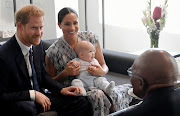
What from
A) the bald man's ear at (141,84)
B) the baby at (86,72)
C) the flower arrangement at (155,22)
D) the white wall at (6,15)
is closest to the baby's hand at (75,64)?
the baby at (86,72)

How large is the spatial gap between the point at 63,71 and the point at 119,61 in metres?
0.80

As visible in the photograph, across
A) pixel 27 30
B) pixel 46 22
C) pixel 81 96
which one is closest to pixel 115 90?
pixel 81 96

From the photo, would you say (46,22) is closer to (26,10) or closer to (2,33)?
(2,33)

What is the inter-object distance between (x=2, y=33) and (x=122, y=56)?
1.83m

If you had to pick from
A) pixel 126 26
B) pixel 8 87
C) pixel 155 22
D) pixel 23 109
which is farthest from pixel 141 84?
pixel 126 26

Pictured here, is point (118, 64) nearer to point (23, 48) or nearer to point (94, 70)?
point (94, 70)

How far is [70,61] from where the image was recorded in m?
2.64

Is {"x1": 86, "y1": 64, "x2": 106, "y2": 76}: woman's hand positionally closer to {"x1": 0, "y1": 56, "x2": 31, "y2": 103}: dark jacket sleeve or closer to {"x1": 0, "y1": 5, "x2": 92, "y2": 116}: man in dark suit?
{"x1": 0, "y1": 5, "x2": 92, "y2": 116}: man in dark suit

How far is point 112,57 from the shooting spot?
3295mm

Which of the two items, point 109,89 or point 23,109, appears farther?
point 109,89

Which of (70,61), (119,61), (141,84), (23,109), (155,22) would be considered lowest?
(23,109)

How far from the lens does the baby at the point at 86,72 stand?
2574mm

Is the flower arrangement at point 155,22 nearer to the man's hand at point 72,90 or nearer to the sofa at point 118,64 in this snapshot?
the sofa at point 118,64

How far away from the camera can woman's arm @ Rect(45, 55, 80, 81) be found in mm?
2605
